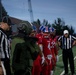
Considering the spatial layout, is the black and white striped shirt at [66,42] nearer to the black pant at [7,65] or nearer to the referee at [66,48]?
the referee at [66,48]

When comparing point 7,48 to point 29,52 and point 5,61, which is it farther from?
point 29,52

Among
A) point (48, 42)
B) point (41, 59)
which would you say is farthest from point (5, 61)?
point (48, 42)

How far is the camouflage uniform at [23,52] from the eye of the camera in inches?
244

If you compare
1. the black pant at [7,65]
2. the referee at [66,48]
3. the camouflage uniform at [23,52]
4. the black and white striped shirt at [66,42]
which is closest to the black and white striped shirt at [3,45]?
the black pant at [7,65]

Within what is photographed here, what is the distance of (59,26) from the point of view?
299 feet

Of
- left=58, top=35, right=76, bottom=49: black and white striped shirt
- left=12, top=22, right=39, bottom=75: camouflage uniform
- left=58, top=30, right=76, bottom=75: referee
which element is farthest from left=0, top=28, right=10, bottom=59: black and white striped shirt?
left=58, top=35, right=76, bottom=49: black and white striped shirt

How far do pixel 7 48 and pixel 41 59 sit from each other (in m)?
1.27

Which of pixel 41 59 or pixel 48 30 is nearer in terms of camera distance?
pixel 41 59

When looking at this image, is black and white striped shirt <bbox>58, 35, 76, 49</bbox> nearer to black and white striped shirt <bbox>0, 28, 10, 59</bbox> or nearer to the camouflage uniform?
black and white striped shirt <bbox>0, 28, 10, 59</bbox>

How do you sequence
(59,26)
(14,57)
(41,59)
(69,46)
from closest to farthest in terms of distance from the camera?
(14,57), (41,59), (69,46), (59,26)

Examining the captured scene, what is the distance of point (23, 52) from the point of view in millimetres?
6191

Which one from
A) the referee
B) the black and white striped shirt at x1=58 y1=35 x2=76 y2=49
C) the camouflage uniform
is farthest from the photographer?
the black and white striped shirt at x1=58 y1=35 x2=76 y2=49

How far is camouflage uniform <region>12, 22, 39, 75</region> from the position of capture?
6195 millimetres

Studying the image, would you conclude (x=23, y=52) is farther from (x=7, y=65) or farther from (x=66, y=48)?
(x=66, y=48)
